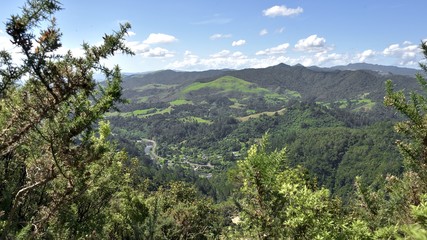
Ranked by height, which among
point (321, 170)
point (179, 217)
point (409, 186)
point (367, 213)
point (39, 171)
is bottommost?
point (321, 170)

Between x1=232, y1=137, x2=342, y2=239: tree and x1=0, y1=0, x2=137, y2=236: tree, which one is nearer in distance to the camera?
x1=0, y1=0, x2=137, y2=236: tree

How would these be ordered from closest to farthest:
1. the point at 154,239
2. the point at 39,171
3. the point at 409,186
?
the point at 39,171, the point at 409,186, the point at 154,239

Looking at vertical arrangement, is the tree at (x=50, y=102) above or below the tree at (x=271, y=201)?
above

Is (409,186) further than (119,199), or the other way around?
(119,199)

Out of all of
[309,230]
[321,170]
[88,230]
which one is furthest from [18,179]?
[321,170]

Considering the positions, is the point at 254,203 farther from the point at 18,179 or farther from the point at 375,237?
the point at 18,179

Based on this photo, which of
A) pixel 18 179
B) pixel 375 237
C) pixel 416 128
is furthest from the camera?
pixel 18 179

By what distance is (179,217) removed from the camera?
3744 centimetres

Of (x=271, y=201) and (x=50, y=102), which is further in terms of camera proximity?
(x=271, y=201)

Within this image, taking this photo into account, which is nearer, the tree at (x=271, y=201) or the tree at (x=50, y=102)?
the tree at (x=50, y=102)

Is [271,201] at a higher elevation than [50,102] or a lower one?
lower

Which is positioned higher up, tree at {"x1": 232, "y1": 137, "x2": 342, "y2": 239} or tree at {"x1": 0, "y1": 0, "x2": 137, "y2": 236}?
tree at {"x1": 0, "y1": 0, "x2": 137, "y2": 236}

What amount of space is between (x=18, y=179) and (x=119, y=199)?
388 inches

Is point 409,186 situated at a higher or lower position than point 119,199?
higher
